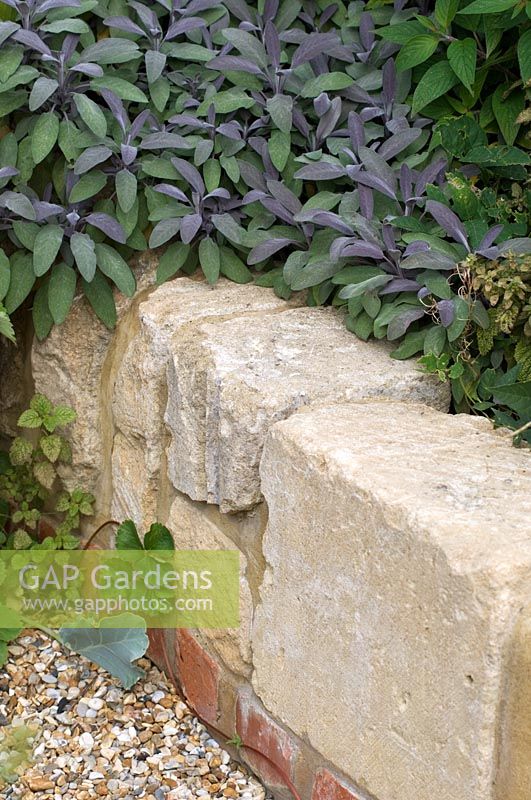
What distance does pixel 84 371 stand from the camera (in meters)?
2.36

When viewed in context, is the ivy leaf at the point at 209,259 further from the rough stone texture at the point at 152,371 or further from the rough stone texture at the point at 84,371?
the rough stone texture at the point at 84,371

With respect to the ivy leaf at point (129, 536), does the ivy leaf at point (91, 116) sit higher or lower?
higher

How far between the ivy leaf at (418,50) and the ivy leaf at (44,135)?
0.75m

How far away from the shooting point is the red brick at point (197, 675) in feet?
6.77

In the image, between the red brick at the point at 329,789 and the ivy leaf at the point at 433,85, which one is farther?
the ivy leaf at the point at 433,85

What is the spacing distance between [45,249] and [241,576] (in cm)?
81

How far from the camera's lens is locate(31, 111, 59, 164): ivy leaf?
2.16 m

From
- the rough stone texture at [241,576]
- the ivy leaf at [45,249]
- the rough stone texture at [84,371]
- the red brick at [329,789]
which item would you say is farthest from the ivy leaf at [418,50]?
the red brick at [329,789]

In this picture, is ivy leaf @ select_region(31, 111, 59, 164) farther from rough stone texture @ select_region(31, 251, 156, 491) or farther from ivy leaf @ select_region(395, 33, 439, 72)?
ivy leaf @ select_region(395, 33, 439, 72)

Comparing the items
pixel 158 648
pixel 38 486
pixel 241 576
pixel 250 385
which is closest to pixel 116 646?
pixel 158 648

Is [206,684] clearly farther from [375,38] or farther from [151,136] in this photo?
[375,38]

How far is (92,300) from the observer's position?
2.27 metres

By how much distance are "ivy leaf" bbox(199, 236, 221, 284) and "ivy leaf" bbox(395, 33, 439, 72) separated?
55 cm

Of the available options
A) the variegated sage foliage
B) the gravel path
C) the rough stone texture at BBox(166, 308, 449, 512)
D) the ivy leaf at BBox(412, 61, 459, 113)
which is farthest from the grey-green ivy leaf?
the gravel path
